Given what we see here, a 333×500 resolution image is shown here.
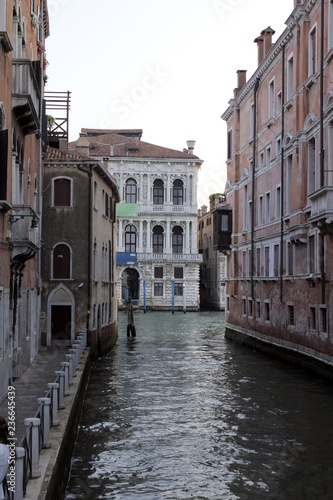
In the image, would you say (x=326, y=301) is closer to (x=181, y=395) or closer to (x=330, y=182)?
(x=330, y=182)

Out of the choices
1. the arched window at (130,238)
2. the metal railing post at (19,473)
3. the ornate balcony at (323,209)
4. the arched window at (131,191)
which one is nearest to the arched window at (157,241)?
the arched window at (130,238)

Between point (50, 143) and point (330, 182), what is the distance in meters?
12.4

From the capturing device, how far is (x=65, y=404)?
1173 centimetres

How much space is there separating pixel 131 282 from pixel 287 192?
44.7m

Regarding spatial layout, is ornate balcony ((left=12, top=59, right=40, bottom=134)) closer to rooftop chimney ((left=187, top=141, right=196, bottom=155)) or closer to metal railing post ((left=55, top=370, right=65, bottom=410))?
metal railing post ((left=55, top=370, right=65, bottom=410))

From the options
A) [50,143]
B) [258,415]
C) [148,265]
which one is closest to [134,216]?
[148,265]

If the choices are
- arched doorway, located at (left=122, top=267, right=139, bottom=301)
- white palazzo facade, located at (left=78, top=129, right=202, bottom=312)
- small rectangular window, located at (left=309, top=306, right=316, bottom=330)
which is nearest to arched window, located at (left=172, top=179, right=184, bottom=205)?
white palazzo facade, located at (left=78, top=129, right=202, bottom=312)

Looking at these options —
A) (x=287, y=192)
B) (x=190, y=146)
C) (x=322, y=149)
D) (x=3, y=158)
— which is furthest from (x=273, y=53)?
(x=190, y=146)

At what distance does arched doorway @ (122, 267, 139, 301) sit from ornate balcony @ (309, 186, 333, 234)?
161 ft

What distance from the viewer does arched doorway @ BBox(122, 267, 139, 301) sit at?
67562 millimetres

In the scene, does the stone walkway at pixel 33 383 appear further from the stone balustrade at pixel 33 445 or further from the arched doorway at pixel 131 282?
→ the arched doorway at pixel 131 282

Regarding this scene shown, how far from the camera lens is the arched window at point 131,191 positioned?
66625mm

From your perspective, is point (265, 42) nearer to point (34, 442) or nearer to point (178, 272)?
point (34, 442)

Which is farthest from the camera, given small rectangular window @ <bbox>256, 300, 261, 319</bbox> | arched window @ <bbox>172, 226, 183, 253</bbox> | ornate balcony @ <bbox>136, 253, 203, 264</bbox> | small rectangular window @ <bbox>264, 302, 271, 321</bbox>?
arched window @ <bbox>172, 226, 183, 253</bbox>
